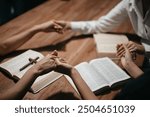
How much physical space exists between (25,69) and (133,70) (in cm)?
58

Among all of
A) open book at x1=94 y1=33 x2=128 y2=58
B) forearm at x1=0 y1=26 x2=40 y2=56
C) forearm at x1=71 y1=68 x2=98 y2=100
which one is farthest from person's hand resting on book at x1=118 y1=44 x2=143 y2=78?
forearm at x1=0 y1=26 x2=40 y2=56

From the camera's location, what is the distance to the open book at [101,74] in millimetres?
1190

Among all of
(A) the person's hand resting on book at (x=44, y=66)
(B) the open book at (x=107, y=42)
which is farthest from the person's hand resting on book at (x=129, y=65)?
(A) the person's hand resting on book at (x=44, y=66)

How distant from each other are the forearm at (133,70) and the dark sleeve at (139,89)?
303mm

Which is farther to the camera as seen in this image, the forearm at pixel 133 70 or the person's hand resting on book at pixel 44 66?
the forearm at pixel 133 70

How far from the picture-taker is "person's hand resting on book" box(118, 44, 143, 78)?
122cm

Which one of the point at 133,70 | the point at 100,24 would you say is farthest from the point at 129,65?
the point at 100,24

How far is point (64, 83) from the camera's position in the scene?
4.12 feet

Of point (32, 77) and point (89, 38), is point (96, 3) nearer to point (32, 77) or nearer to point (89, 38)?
point (89, 38)

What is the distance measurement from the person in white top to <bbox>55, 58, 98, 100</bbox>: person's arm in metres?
0.36

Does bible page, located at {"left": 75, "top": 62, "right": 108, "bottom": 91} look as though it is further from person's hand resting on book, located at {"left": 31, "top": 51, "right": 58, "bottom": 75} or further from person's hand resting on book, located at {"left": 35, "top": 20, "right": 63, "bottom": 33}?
person's hand resting on book, located at {"left": 35, "top": 20, "right": 63, "bottom": 33}

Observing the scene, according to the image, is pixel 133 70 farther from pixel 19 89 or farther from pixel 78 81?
pixel 19 89

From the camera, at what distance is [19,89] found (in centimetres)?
105

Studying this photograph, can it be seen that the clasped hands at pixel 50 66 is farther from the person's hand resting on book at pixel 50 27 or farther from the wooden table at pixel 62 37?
the person's hand resting on book at pixel 50 27
